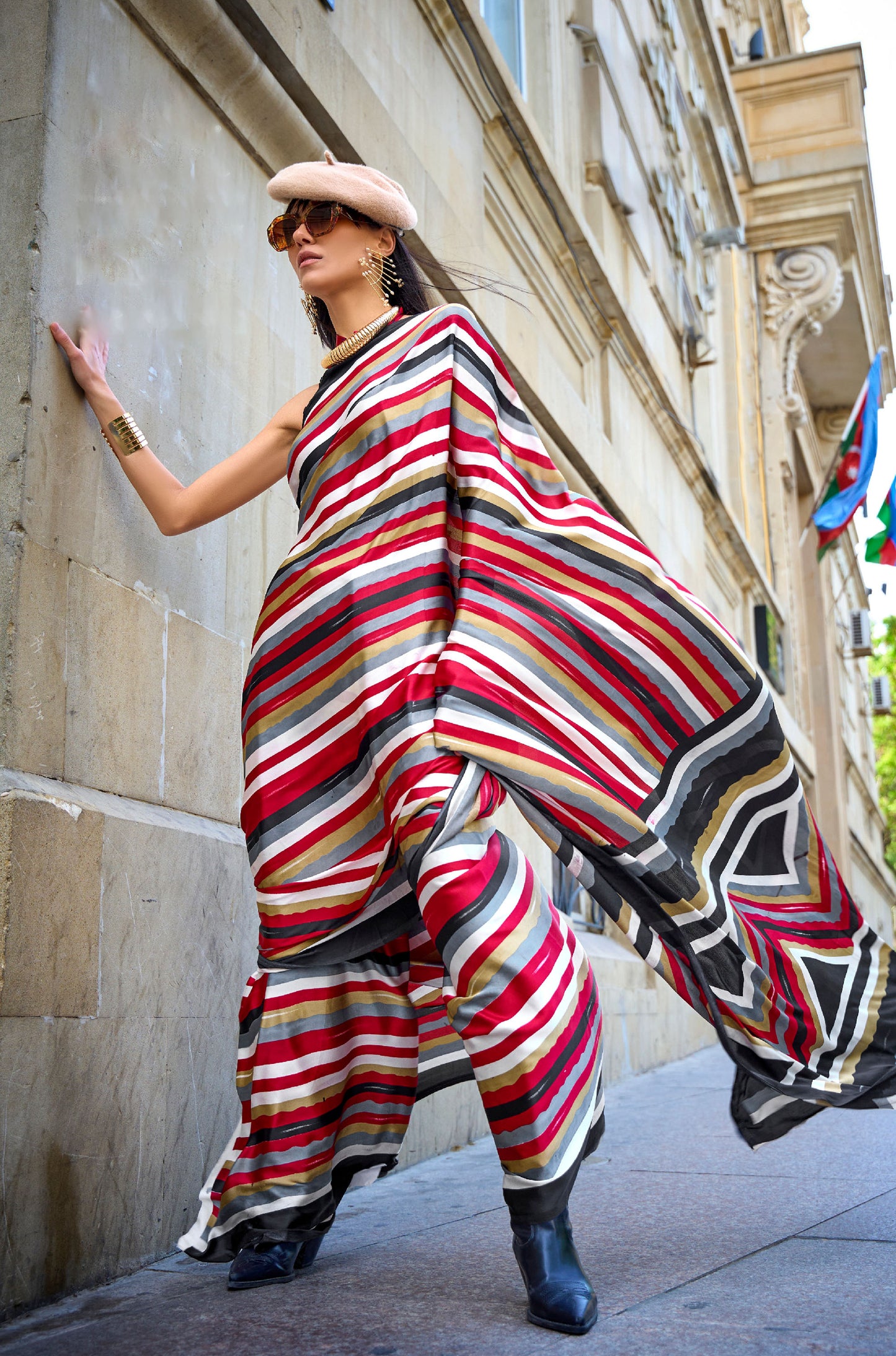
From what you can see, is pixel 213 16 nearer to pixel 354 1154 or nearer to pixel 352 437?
pixel 352 437

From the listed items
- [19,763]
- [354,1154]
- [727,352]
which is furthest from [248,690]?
[727,352]

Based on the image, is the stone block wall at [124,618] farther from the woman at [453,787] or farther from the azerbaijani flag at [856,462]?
the azerbaijani flag at [856,462]

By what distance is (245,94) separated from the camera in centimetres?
346

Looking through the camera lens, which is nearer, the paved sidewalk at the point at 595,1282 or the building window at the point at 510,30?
the paved sidewalk at the point at 595,1282

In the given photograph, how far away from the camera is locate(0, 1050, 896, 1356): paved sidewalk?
5.81 feet

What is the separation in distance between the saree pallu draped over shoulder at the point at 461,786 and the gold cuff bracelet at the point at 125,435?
0.34 meters

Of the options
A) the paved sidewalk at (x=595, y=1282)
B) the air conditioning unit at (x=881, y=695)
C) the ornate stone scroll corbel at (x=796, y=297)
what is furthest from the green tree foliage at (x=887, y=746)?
the paved sidewalk at (x=595, y=1282)

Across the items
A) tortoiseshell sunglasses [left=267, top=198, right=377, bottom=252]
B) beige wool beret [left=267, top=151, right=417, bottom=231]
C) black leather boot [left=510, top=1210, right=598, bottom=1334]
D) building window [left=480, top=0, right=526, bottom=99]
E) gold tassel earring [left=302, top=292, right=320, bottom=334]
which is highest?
building window [left=480, top=0, right=526, bottom=99]

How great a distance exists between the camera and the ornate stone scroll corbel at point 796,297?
16.4m

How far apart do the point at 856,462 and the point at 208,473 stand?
554 inches

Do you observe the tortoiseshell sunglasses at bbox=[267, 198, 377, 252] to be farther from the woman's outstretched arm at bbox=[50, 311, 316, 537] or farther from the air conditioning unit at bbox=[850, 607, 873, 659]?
the air conditioning unit at bbox=[850, 607, 873, 659]

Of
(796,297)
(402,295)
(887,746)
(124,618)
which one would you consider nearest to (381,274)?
(402,295)

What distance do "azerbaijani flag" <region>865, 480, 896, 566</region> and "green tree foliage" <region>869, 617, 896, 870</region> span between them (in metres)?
20.9

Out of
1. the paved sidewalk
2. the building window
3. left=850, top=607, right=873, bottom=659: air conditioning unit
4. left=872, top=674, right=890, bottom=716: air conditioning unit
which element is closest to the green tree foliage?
left=872, top=674, right=890, bottom=716: air conditioning unit
